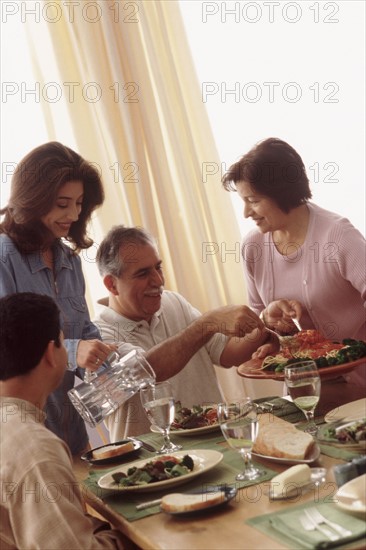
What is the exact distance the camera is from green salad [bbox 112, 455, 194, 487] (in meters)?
1.74

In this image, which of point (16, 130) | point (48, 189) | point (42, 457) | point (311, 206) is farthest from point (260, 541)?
point (16, 130)

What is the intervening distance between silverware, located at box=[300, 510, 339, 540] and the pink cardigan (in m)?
1.15

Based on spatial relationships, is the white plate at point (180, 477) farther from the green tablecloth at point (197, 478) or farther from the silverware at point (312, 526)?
the silverware at point (312, 526)

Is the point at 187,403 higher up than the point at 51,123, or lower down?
lower down

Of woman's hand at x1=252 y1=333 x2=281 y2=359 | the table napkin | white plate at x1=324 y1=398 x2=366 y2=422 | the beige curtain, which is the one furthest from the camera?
the beige curtain

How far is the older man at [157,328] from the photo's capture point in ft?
8.71

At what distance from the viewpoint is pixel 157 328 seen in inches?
114

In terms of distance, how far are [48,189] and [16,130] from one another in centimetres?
129

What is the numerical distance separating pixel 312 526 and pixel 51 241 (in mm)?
1358

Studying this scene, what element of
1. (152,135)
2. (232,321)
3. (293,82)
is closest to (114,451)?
(232,321)

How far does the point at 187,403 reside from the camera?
2803 millimetres

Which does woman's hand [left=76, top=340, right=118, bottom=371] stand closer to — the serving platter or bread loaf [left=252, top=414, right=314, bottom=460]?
the serving platter

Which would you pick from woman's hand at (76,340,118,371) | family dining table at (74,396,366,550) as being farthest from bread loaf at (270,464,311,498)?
woman's hand at (76,340,118,371)

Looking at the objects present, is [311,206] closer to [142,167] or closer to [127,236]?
[127,236]
